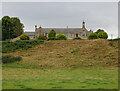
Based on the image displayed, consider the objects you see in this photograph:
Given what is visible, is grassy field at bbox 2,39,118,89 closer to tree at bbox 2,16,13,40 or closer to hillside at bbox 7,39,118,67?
hillside at bbox 7,39,118,67

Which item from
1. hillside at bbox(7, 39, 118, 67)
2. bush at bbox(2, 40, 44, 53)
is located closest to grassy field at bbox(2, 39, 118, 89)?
hillside at bbox(7, 39, 118, 67)

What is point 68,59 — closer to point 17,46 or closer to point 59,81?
point 17,46

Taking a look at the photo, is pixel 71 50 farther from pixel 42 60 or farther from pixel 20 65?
pixel 20 65

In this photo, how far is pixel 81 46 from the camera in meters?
58.0

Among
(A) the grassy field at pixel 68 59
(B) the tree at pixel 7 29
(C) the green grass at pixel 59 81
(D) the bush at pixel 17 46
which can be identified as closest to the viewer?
(C) the green grass at pixel 59 81

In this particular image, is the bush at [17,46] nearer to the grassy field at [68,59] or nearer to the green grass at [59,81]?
the grassy field at [68,59]

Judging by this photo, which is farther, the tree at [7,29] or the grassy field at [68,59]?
the tree at [7,29]

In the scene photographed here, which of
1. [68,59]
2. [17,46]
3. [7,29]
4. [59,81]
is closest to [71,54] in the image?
[68,59]

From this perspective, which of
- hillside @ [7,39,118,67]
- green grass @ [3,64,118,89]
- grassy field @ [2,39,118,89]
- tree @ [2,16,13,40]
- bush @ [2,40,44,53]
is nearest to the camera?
green grass @ [3,64,118,89]

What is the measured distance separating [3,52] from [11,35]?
114 feet

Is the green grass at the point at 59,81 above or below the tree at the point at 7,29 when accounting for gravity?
below

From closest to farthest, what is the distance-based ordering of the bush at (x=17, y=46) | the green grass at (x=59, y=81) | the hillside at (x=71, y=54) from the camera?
the green grass at (x=59, y=81) → the hillside at (x=71, y=54) → the bush at (x=17, y=46)

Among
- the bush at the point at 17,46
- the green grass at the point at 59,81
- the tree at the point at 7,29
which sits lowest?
the green grass at the point at 59,81

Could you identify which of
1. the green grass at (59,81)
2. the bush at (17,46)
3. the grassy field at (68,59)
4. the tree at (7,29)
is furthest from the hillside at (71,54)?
the tree at (7,29)
